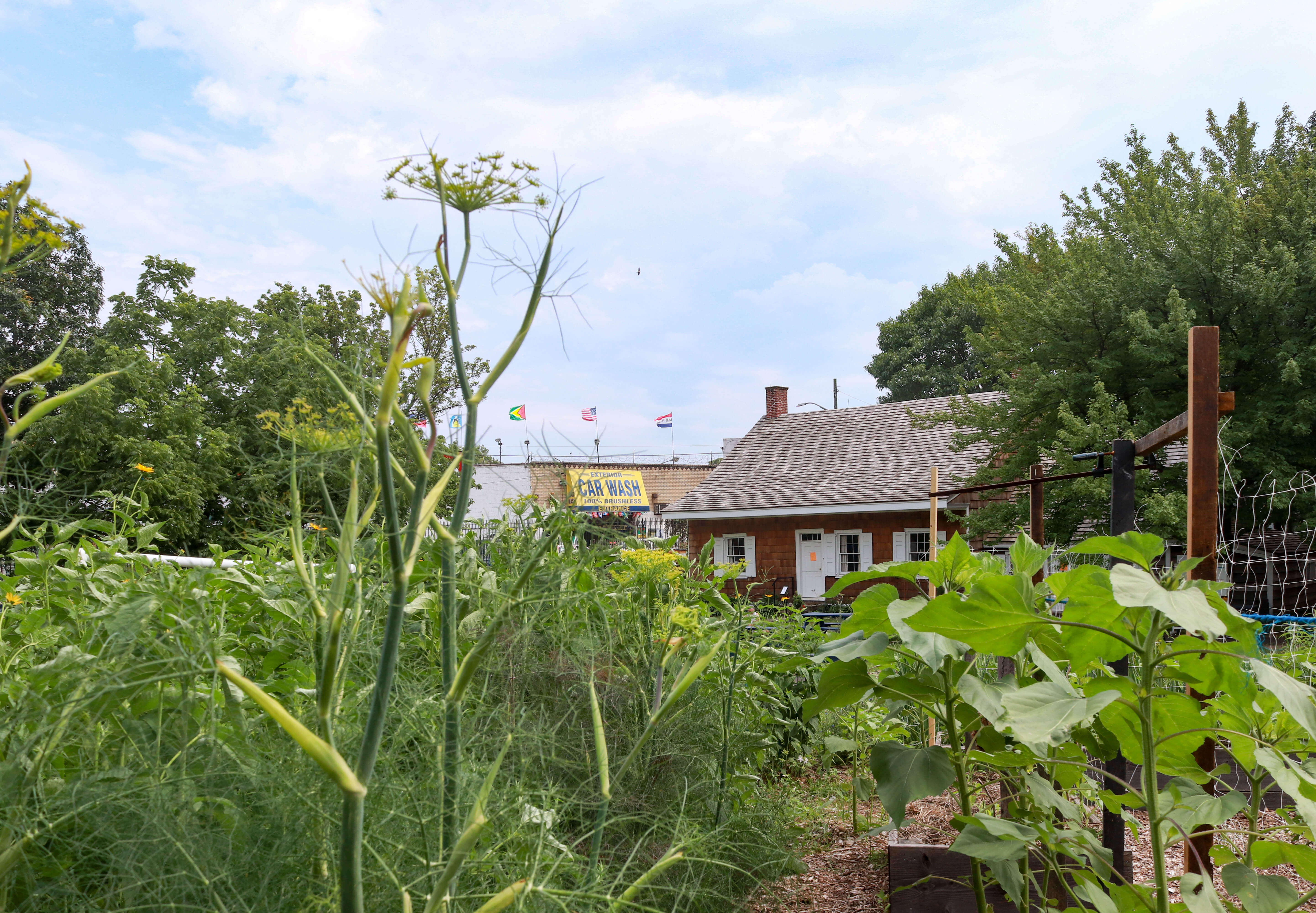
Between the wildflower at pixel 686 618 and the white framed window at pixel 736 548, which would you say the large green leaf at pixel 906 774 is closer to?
the wildflower at pixel 686 618

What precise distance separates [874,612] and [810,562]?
20.7m

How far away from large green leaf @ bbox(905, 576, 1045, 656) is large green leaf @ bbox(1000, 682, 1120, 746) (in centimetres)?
9

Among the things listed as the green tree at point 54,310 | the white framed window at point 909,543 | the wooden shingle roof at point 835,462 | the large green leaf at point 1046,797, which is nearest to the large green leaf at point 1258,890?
the large green leaf at point 1046,797

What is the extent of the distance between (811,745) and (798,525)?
1901 cm

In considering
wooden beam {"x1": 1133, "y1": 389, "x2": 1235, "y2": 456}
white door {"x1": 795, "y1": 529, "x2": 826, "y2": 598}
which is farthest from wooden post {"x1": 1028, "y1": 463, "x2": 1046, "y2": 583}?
white door {"x1": 795, "y1": 529, "x2": 826, "y2": 598}

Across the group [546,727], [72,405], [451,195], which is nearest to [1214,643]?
[546,727]

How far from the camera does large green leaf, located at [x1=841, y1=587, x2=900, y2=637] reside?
213 cm

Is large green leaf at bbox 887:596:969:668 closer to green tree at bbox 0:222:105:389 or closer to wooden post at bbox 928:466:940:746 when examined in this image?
wooden post at bbox 928:466:940:746

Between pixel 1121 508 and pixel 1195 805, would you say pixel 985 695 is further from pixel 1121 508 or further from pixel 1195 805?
pixel 1121 508

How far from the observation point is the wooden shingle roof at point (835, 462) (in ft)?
69.9

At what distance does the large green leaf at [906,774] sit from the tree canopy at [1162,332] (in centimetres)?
1206

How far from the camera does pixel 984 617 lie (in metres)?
1.66

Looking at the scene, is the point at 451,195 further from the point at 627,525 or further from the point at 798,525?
the point at 798,525

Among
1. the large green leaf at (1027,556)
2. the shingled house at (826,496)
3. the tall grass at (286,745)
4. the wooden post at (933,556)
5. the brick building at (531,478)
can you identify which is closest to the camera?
the tall grass at (286,745)
